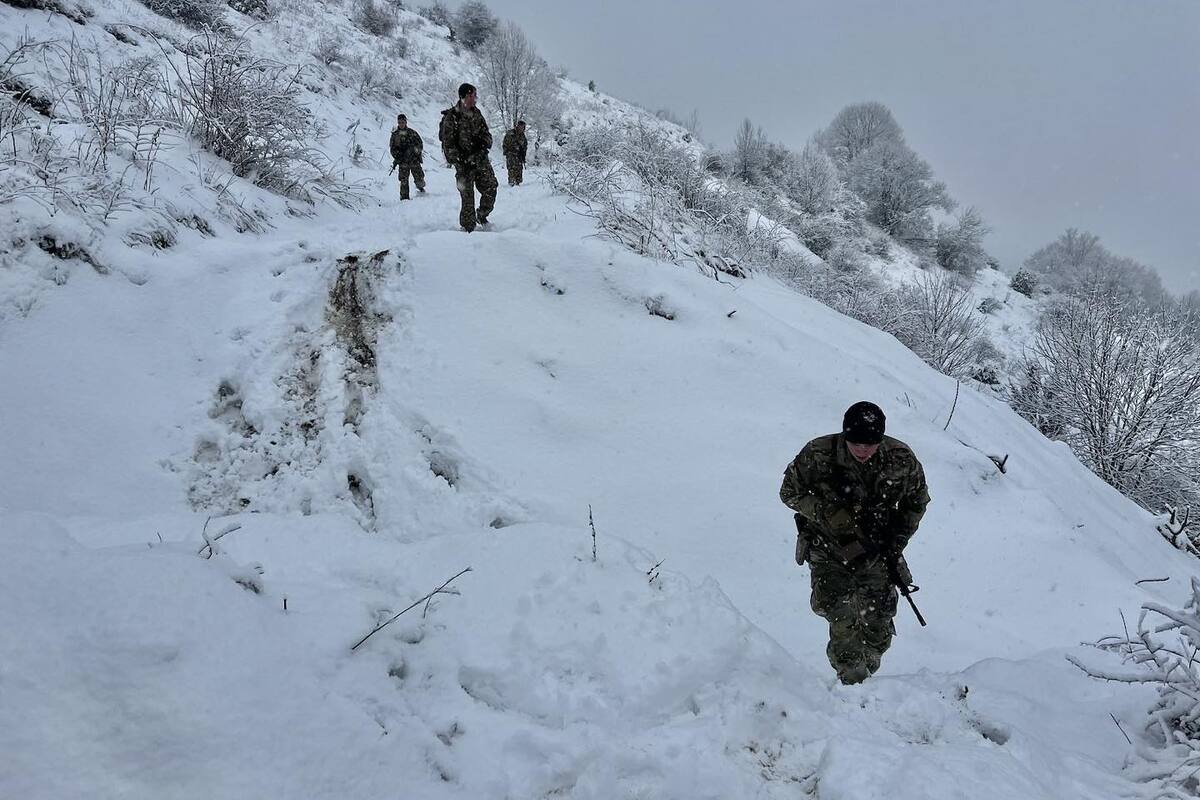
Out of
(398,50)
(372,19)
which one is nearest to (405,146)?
(398,50)

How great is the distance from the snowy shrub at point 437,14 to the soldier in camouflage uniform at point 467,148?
82.9 feet

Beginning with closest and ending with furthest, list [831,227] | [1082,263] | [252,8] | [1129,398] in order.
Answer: [1129,398]
[252,8]
[831,227]
[1082,263]

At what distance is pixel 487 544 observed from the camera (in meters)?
2.99

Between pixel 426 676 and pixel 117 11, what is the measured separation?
12288 mm

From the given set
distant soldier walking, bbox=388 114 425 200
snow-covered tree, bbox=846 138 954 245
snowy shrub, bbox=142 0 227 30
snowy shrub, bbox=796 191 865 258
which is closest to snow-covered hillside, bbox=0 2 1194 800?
distant soldier walking, bbox=388 114 425 200

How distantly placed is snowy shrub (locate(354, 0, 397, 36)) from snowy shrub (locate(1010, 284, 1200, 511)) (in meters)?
24.3

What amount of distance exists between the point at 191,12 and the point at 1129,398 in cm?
2077

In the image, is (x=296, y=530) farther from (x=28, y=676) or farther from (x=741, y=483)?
(x=741, y=483)

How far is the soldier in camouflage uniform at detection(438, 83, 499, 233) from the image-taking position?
5867 millimetres

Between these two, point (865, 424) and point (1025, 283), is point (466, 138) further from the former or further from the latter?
point (1025, 283)

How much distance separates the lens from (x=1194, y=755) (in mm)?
2199

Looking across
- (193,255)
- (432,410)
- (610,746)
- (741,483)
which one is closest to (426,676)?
(610,746)

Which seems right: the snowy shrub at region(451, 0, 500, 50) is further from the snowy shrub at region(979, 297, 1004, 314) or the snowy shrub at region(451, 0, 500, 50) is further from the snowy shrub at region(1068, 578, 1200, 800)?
the snowy shrub at region(1068, 578, 1200, 800)

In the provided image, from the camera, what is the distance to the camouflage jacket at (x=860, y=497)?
2.77 metres
